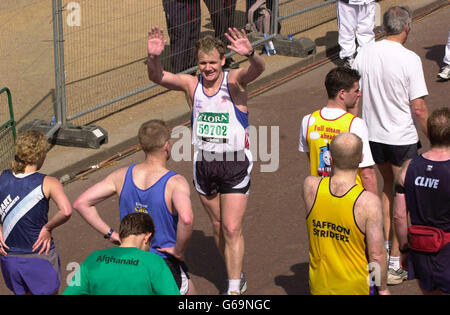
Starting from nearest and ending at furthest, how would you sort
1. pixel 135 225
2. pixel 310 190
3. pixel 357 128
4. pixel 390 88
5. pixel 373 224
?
pixel 135 225, pixel 373 224, pixel 310 190, pixel 357 128, pixel 390 88

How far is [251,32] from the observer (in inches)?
525

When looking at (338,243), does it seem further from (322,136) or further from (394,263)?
(394,263)

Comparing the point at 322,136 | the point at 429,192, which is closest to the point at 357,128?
the point at 322,136

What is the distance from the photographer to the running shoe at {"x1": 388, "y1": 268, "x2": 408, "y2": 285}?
6.77m

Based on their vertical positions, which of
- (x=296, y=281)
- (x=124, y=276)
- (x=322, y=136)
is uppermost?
(x=322, y=136)

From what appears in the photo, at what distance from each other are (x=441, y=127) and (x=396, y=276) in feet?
6.14

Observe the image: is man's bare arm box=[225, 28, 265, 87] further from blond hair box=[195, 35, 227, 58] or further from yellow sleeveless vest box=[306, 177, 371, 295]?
yellow sleeveless vest box=[306, 177, 371, 295]

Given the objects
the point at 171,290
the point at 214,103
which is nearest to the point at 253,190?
the point at 214,103

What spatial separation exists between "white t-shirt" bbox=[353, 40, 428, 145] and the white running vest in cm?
116

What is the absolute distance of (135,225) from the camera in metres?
4.68

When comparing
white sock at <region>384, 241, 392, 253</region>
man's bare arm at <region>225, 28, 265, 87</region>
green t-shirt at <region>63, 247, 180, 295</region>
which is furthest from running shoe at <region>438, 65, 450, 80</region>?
green t-shirt at <region>63, 247, 180, 295</region>

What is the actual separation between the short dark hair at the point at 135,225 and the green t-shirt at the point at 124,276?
154 millimetres

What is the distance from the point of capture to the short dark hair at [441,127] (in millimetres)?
5363

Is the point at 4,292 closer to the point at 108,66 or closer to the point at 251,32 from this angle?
the point at 108,66
